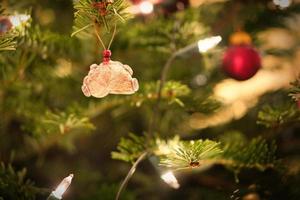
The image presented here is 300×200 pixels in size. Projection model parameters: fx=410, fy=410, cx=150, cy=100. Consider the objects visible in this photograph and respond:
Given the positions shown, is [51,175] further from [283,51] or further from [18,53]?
[283,51]

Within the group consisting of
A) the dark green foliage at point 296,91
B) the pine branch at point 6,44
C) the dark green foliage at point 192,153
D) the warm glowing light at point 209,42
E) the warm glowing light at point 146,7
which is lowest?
the dark green foliage at point 192,153

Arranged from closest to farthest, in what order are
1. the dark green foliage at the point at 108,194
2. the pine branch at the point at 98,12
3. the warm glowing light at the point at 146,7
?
1. the pine branch at the point at 98,12
2. the dark green foliage at the point at 108,194
3. the warm glowing light at the point at 146,7

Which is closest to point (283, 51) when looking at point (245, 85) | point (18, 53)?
point (245, 85)

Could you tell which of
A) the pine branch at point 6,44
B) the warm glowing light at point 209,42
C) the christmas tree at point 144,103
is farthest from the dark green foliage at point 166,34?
the pine branch at point 6,44

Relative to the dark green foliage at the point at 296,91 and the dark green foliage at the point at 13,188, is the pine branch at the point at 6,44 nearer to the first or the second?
the dark green foliage at the point at 13,188

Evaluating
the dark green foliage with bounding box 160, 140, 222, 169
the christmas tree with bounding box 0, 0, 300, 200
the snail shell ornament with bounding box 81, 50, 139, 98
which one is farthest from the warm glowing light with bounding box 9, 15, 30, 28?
the dark green foliage with bounding box 160, 140, 222, 169

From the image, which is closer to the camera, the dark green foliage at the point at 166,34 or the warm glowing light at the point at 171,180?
the warm glowing light at the point at 171,180
